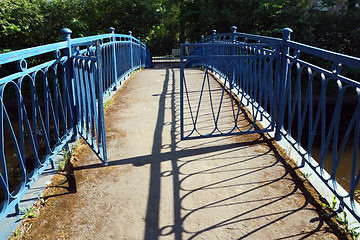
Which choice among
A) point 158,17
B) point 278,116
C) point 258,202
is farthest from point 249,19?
point 258,202

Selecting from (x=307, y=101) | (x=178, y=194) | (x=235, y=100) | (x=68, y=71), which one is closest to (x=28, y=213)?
(x=178, y=194)

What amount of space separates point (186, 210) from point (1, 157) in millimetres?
1498

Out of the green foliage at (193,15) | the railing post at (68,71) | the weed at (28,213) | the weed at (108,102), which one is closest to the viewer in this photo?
the weed at (28,213)

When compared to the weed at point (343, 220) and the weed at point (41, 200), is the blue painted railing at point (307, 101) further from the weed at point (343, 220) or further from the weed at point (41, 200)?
the weed at point (41, 200)

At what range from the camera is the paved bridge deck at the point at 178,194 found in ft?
8.22

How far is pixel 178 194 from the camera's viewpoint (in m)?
2.98

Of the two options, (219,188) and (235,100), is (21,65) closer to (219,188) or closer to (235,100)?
(219,188)

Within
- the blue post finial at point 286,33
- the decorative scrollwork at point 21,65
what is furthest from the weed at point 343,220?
the decorative scrollwork at point 21,65

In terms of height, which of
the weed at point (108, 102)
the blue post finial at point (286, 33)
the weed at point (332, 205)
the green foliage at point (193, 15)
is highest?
the green foliage at point (193, 15)

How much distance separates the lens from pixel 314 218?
2.61 m

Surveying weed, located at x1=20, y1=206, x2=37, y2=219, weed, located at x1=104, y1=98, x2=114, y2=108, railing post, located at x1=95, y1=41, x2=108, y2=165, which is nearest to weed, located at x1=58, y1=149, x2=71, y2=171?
Result: railing post, located at x1=95, y1=41, x2=108, y2=165

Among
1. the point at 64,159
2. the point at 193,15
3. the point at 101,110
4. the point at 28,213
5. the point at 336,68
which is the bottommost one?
the point at 28,213

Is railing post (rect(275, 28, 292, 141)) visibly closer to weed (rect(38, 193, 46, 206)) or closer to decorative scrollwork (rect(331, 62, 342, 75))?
decorative scrollwork (rect(331, 62, 342, 75))

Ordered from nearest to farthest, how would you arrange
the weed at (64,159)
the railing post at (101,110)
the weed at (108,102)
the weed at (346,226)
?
1. the weed at (346,226)
2. the railing post at (101,110)
3. the weed at (64,159)
4. the weed at (108,102)
